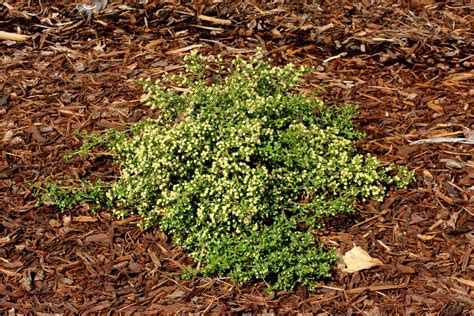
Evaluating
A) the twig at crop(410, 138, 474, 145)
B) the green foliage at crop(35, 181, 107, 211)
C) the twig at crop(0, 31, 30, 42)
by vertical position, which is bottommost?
the green foliage at crop(35, 181, 107, 211)

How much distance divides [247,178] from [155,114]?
144 centimetres

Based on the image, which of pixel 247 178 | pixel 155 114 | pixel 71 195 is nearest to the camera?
pixel 247 178

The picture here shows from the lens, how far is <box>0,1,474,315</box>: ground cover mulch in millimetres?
4316

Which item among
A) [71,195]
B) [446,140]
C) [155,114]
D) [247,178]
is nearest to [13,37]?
[155,114]

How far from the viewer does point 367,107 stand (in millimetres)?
5648

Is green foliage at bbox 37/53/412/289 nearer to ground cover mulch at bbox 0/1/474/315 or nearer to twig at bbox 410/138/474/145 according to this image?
ground cover mulch at bbox 0/1/474/315

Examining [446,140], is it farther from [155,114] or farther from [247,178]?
[155,114]

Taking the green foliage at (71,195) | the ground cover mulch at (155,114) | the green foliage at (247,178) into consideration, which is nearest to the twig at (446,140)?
the ground cover mulch at (155,114)

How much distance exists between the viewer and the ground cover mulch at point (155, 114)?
14.2 feet

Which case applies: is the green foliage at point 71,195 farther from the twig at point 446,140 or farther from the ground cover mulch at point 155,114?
the twig at point 446,140

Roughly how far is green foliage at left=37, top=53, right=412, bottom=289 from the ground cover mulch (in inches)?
5.5

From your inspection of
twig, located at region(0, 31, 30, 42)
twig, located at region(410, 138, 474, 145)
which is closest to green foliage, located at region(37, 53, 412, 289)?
twig, located at region(410, 138, 474, 145)

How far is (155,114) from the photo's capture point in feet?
18.4

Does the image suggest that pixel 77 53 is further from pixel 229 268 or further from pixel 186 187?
pixel 229 268
